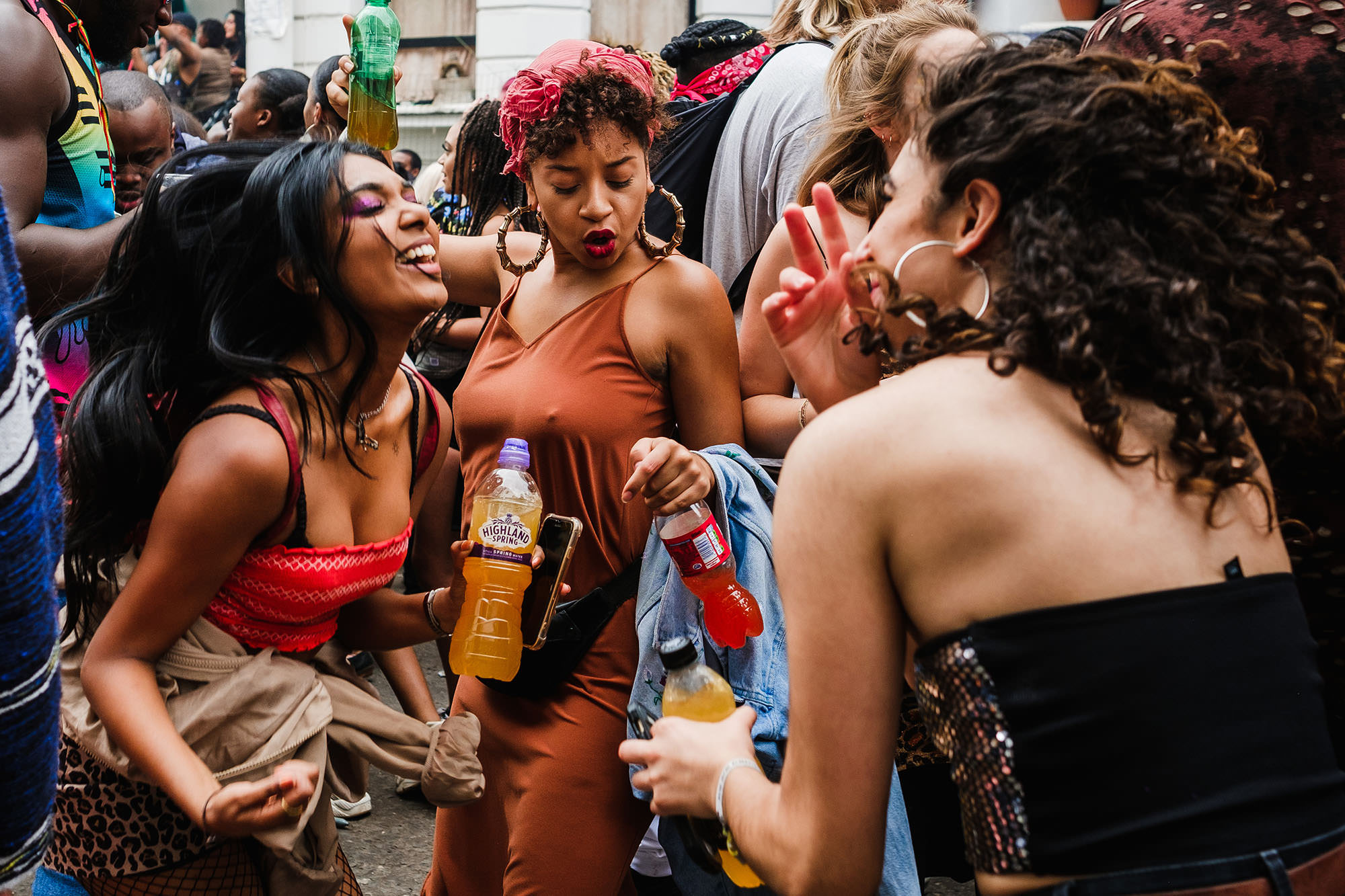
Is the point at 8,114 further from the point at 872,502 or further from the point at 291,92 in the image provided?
the point at 291,92

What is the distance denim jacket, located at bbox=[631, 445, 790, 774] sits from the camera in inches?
91.8

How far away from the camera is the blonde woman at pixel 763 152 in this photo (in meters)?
3.41

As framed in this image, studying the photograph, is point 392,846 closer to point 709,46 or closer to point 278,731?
point 278,731

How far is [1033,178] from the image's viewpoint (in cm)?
144

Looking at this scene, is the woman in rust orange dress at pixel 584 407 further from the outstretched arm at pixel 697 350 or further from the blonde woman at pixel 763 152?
the blonde woman at pixel 763 152

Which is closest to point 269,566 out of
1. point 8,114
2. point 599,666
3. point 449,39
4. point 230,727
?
point 230,727

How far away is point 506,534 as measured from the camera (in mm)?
2295

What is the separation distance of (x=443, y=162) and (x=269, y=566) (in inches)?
166

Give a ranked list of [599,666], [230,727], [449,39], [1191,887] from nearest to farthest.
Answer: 1. [1191,887]
2. [230,727]
3. [599,666]
4. [449,39]

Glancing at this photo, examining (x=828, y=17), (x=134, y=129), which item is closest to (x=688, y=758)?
(x=828, y=17)

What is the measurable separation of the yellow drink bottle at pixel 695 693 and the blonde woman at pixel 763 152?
173 centimetres

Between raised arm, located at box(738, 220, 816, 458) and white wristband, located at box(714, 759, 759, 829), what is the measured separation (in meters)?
1.18

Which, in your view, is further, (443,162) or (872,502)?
(443,162)

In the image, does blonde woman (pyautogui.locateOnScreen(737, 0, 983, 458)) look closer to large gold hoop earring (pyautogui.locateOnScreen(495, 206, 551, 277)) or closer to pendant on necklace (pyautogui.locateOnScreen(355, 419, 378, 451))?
Answer: large gold hoop earring (pyautogui.locateOnScreen(495, 206, 551, 277))
